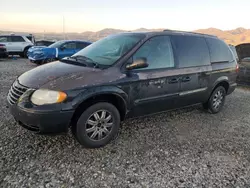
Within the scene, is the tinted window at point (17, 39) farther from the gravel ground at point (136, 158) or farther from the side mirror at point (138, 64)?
the side mirror at point (138, 64)

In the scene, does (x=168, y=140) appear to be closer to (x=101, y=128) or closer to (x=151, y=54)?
(x=101, y=128)

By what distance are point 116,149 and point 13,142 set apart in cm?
152

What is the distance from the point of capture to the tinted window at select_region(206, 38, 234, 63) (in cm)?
473

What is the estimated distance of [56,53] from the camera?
1129 cm

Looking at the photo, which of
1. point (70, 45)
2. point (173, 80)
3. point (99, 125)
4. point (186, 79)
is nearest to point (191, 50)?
point (186, 79)

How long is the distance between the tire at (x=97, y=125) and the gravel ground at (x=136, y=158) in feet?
0.47

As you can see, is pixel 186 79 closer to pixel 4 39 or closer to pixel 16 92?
pixel 16 92

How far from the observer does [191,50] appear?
4281mm

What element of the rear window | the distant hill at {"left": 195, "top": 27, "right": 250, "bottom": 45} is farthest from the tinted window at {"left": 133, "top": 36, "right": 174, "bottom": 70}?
the distant hill at {"left": 195, "top": 27, "right": 250, "bottom": 45}

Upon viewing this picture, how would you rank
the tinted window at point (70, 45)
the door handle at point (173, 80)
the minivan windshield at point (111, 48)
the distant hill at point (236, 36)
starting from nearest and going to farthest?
the minivan windshield at point (111, 48) → the door handle at point (173, 80) → the tinted window at point (70, 45) → the distant hill at point (236, 36)

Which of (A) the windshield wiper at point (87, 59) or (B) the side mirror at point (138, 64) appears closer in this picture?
(B) the side mirror at point (138, 64)

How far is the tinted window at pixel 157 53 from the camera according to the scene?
359 cm

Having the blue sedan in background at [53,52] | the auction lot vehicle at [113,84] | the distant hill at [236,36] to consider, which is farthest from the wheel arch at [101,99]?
the distant hill at [236,36]

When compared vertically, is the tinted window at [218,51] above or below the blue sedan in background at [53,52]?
above
